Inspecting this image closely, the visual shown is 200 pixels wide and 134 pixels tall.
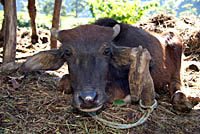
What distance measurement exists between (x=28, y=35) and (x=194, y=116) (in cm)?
876

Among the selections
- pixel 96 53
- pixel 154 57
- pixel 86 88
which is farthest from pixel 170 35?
pixel 86 88

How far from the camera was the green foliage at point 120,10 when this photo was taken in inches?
437

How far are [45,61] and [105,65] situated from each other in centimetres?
107

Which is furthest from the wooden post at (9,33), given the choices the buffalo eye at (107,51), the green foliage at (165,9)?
the green foliage at (165,9)

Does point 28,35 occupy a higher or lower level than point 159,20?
lower

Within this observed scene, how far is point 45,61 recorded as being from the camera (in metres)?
3.41

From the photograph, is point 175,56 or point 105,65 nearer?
point 105,65

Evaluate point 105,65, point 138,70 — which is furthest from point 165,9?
point 138,70

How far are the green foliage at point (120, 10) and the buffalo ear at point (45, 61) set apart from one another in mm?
7881

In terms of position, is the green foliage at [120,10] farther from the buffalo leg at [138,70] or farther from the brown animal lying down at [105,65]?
the buffalo leg at [138,70]

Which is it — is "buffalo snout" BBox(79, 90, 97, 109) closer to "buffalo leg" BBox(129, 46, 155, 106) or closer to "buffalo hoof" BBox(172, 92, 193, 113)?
"buffalo leg" BBox(129, 46, 155, 106)

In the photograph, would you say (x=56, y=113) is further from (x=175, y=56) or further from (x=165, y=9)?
(x=165, y=9)

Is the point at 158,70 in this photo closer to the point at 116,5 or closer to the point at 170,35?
the point at 170,35

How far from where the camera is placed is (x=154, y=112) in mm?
3303
